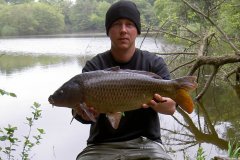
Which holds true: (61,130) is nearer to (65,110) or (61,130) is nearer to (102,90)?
(65,110)

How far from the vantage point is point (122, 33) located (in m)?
2.98

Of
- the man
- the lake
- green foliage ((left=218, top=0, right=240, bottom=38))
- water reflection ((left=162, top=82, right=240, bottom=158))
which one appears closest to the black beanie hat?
the man

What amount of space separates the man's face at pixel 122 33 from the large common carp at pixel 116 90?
0.40 meters

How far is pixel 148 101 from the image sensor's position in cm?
265

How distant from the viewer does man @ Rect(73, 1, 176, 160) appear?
3006 millimetres

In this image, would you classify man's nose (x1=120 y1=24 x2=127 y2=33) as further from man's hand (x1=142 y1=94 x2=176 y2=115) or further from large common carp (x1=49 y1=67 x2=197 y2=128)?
man's hand (x1=142 y1=94 x2=176 y2=115)

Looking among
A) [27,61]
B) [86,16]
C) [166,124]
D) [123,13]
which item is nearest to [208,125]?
[166,124]

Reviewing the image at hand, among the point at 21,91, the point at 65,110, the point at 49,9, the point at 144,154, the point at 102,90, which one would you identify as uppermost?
the point at 49,9

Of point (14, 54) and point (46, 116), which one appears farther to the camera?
point (14, 54)

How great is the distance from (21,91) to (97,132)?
1041 centimetres

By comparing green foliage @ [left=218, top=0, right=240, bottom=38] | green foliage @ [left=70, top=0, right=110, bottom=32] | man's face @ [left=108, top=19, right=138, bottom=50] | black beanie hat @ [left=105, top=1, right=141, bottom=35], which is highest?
green foliage @ [left=70, top=0, right=110, bottom=32]

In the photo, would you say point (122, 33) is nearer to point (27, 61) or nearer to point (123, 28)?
point (123, 28)

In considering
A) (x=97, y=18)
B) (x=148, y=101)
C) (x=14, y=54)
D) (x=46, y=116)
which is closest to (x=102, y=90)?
(x=148, y=101)

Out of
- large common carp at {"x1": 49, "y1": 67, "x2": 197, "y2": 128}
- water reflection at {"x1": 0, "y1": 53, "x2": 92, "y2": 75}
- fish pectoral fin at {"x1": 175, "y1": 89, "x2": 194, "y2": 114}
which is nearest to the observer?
large common carp at {"x1": 49, "y1": 67, "x2": 197, "y2": 128}
